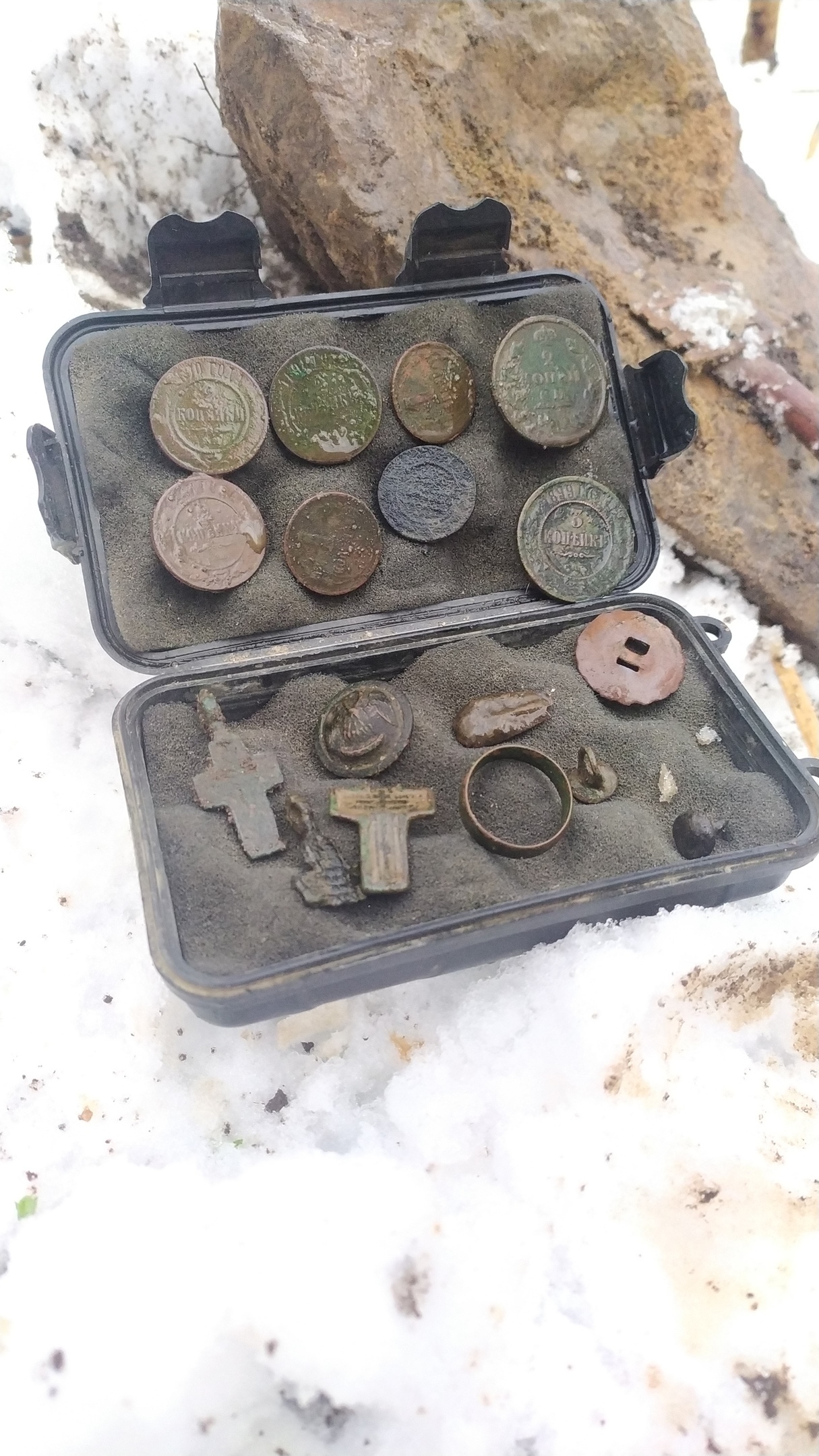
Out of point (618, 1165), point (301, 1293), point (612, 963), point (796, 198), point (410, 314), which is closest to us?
point (301, 1293)

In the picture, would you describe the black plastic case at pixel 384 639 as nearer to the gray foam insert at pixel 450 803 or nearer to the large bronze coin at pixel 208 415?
the gray foam insert at pixel 450 803

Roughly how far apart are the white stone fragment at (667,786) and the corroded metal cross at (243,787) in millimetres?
1056

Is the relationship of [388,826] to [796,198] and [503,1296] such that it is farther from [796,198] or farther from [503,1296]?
[796,198]

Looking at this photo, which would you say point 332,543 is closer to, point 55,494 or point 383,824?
point 55,494

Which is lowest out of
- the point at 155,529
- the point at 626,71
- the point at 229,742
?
the point at 229,742

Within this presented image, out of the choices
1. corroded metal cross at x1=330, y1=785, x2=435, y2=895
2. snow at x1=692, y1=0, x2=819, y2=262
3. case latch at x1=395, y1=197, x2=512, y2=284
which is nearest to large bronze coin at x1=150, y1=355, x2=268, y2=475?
case latch at x1=395, y1=197, x2=512, y2=284

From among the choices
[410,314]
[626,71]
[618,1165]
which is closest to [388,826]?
[618,1165]

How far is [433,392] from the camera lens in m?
2.64

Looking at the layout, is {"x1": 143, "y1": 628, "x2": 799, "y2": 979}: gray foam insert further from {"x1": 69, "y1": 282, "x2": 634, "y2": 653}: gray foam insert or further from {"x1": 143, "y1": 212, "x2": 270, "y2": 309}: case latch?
{"x1": 143, "y1": 212, "x2": 270, "y2": 309}: case latch

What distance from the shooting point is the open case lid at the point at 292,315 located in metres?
2.37

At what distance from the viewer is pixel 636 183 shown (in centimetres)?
349

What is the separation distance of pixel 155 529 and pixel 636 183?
2.53m

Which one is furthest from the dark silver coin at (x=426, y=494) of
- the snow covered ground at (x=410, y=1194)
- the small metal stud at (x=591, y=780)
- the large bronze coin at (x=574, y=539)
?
the snow covered ground at (x=410, y=1194)

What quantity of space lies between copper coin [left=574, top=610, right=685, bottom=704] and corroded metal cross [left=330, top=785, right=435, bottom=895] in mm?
687
